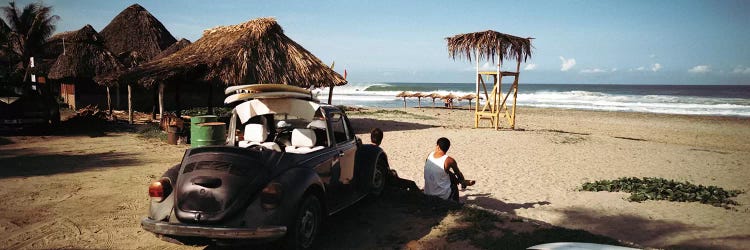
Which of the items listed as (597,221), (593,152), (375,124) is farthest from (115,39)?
(597,221)

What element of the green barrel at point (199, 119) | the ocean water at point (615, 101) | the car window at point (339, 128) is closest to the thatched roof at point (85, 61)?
the ocean water at point (615, 101)

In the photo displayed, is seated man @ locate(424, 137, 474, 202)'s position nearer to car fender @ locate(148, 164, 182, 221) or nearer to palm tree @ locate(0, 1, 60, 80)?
car fender @ locate(148, 164, 182, 221)

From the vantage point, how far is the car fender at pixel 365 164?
5.56 meters

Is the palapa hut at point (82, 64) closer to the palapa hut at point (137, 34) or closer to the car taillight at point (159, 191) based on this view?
the palapa hut at point (137, 34)

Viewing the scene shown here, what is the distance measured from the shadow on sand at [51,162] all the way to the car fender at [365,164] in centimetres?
618

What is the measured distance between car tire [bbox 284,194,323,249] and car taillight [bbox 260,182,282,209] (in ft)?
0.92

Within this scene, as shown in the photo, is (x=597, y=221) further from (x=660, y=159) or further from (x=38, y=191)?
(x=38, y=191)

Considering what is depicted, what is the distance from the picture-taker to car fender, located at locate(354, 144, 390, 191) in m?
5.56

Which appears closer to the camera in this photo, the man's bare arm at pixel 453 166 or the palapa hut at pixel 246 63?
the man's bare arm at pixel 453 166

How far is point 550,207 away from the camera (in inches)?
285

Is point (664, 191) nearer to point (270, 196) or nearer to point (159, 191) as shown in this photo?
point (270, 196)

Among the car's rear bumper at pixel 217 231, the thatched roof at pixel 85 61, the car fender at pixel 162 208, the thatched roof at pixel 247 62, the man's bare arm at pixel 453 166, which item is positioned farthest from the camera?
the thatched roof at pixel 85 61

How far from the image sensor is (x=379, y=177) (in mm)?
6098

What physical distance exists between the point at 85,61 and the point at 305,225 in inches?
803
